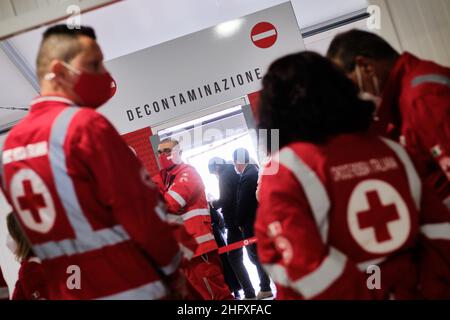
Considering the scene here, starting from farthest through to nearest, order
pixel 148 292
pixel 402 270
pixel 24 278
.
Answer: pixel 24 278, pixel 148 292, pixel 402 270

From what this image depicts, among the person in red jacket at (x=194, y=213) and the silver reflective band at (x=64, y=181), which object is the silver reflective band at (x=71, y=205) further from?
the person in red jacket at (x=194, y=213)

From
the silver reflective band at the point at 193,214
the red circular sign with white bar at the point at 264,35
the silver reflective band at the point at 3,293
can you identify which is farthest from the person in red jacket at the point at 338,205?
the red circular sign with white bar at the point at 264,35

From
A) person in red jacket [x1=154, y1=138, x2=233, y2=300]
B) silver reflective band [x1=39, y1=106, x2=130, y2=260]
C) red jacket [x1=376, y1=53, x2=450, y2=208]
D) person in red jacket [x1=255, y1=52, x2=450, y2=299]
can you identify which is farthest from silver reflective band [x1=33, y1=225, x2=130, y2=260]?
person in red jacket [x1=154, y1=138, x2=233, y2=300]

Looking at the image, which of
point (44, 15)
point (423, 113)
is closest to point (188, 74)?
point (44, 15)

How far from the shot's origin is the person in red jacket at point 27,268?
3.06m

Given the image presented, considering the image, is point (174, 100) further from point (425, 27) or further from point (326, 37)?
point (326, 37)

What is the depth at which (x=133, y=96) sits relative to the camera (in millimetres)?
5531

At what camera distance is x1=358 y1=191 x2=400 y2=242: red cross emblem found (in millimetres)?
1570

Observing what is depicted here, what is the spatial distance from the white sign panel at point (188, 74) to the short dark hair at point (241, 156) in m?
0.93

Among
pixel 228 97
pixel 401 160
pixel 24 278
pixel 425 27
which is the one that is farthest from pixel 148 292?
pixel 228 97

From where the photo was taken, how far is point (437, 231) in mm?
1663

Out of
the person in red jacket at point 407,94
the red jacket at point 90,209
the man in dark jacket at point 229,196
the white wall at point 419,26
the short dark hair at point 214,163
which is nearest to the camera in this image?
the red jacket at point 90,209

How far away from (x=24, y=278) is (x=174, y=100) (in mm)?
2846

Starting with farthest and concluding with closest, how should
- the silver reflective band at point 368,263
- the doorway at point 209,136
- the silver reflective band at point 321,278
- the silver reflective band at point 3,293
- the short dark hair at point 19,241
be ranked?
the doorway at point 209,136
the short dark hair at point 19,241
the silver reflective band at point 3,293
the silver reflective band at point 368,263
the silver reflective band at point 321,278
